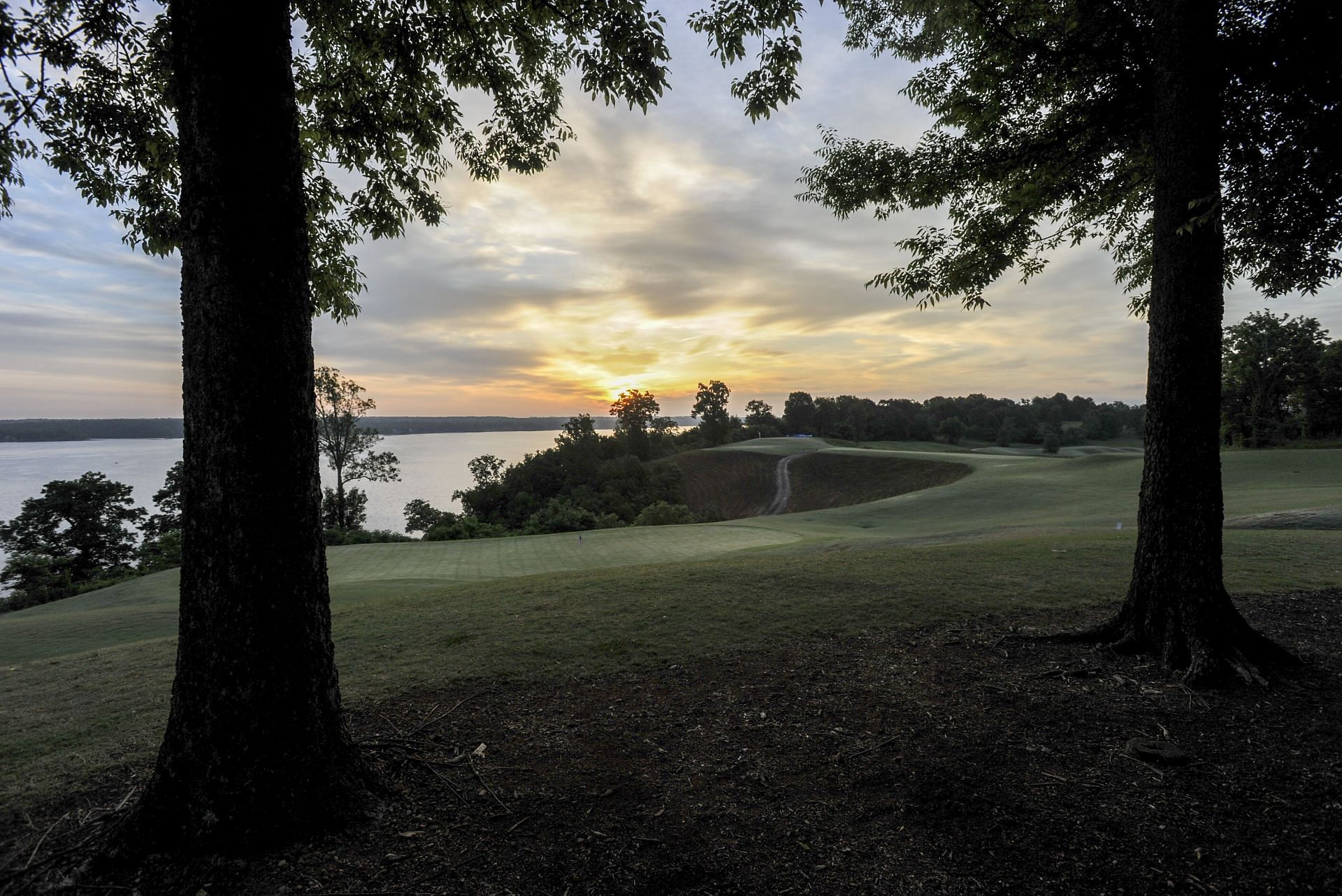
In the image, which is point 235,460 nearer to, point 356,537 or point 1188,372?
point 1188,372

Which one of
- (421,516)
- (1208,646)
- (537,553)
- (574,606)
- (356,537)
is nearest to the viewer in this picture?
(1208,646)

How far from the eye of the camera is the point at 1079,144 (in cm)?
669

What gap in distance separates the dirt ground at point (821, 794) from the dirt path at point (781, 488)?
37.1 m

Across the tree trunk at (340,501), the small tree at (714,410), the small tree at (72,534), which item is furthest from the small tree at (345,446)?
the small tree at (714,410)

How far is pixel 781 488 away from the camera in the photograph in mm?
49281

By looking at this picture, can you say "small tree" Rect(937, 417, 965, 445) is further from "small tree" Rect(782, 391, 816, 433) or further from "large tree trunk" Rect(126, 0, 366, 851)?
"large tree trunk" Rect(126, 0, 366, 851)

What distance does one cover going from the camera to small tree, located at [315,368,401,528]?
41281 millimetres

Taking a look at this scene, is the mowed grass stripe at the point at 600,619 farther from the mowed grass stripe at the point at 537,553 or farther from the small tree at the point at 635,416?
the small tree at the point at 635,416

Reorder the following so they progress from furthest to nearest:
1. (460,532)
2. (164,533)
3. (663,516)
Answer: (663,516), (164,533), (460,532)

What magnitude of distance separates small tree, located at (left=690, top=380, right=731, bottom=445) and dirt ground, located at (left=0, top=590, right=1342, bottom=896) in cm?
9404

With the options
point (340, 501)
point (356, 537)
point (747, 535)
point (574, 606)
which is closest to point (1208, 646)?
point (574, 606)

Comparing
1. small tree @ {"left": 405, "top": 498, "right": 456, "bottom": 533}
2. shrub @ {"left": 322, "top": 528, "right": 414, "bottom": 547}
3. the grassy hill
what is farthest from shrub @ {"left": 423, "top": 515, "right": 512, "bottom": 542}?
the grassy hill

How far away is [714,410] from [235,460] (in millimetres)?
98208

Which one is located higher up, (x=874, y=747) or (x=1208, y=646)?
(x=1208, y=646)
